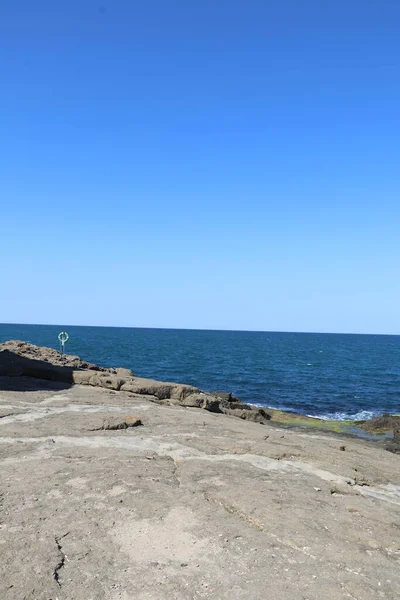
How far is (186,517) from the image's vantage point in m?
7.44

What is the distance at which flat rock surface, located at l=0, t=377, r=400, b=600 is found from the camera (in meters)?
5.75

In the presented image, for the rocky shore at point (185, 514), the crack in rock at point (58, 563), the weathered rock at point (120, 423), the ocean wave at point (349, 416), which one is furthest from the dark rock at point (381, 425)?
the crack in rock at point (58, 563)

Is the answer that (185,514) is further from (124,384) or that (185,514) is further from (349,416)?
(349,416)

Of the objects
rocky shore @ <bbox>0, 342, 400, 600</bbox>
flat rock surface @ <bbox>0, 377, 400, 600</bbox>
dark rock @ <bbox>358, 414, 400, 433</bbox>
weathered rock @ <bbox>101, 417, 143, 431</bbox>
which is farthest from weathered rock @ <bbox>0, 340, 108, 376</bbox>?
flat rock surface @ <bbox>0, 377, 400, 600</bbox>

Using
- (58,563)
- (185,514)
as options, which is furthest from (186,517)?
(58,563)

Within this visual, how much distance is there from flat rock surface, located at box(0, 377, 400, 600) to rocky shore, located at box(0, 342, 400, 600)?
0.02 meters

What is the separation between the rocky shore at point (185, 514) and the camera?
18.9 feet

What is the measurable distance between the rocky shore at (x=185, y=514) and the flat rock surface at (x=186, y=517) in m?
0.02

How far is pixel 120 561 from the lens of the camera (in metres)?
6.13

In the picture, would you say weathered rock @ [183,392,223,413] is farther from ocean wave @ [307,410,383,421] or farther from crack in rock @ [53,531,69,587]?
crack in rock @ [53,531,69,587]

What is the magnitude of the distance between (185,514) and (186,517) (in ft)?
0.38

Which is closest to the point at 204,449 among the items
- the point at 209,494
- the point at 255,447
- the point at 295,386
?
the point at 255,447

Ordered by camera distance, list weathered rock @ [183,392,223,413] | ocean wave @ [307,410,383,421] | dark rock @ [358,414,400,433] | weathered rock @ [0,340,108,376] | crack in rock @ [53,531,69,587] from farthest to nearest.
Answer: weathered rock @ [0,340,108,376], ocean wave @ [307,410,383,421], dark rock @ [358,414,400,433], weathered rock @ [183,392,223,413], crack in rock @ [53,531,69,587]

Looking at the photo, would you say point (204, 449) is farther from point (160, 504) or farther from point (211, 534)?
point (211, 534)
